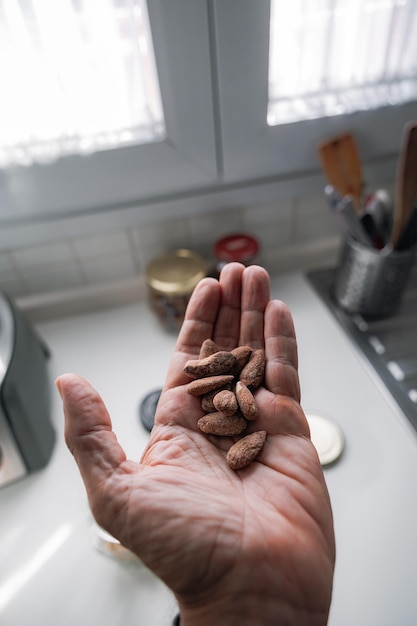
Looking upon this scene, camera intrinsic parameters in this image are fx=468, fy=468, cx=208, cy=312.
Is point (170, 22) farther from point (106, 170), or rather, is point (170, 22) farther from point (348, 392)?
point (348, 392)

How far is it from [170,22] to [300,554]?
69cm

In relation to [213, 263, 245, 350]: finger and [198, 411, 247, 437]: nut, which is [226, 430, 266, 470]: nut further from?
[213, 263, 245, 350]: finger

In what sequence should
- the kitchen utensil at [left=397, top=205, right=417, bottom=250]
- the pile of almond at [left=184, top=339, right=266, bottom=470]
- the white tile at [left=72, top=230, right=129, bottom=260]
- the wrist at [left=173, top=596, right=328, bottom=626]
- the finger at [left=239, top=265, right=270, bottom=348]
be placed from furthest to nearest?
the white tile at [left=72, top=230, right=129, bottom=260] → the kitchen utensil at [left=397, top=205, right=417, bottom=250] → the finger at [left=239, top=265, right=270, bottom=348] → the pile of almond at [left=184, top=339, right=266, bottom=470] → the wrist at [left=173, top=596, right=328, bottom=626]

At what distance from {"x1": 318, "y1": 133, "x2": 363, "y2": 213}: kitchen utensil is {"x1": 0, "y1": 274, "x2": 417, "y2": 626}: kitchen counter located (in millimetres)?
237

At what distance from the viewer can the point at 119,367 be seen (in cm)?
83

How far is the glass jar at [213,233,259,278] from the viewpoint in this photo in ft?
2.73

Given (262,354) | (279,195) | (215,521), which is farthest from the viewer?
(279,195)

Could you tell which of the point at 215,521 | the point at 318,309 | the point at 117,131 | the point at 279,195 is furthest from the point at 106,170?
the point at 215,521

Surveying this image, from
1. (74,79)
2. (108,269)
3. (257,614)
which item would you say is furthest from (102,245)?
(257,614)

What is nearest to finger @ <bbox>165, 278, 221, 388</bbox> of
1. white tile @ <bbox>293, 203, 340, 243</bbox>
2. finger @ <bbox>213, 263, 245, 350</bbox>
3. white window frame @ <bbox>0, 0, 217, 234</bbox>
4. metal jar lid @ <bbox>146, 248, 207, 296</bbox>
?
finger @ <bbox>213, 263, 245, 350</bbox>

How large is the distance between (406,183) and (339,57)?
0.23 metres

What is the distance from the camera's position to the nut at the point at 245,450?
543mm

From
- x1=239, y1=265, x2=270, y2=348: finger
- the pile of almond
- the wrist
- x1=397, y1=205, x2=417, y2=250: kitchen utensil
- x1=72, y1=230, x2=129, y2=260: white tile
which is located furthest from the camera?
x1=72, y1=230, x2=129, y2=260: white tile

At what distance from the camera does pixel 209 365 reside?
618mm
